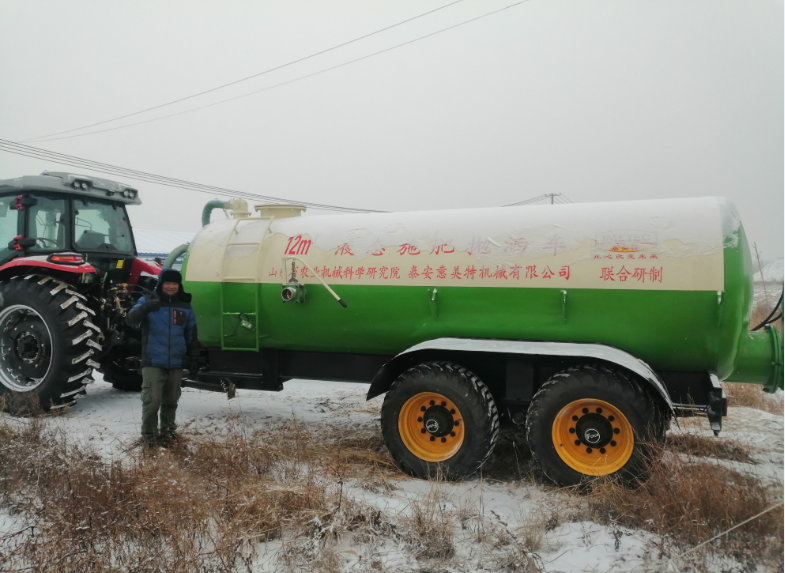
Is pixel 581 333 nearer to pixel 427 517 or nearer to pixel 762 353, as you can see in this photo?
pixel 762 353

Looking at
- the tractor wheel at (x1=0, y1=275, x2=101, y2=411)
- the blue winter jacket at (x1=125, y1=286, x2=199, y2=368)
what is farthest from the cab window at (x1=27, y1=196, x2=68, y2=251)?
the blue winter jacket at (x1=125, y1=286, x2=199, y2=368)

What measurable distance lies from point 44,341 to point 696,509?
7.02 metres

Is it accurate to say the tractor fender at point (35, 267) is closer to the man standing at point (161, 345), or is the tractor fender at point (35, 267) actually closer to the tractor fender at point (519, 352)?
the man standing at point (161, 345)

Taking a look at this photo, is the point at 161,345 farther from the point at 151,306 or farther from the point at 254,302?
the point at 254,302

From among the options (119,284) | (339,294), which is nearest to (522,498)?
(339,294)

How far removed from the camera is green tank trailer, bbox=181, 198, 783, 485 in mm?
4895

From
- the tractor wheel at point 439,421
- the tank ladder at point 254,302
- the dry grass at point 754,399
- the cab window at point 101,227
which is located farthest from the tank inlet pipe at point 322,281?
the dry grass at point 754,399

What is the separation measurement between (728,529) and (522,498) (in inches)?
61.2

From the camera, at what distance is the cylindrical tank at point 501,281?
4980 mm

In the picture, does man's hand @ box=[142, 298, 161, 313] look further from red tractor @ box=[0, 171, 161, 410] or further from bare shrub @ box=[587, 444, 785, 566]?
bare shrub @ box=[587, 444, 785, 566]

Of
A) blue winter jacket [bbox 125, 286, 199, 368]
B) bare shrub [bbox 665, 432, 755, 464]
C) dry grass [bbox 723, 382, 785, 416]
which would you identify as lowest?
bare shrub [bbox 665, 432, 755, 464]

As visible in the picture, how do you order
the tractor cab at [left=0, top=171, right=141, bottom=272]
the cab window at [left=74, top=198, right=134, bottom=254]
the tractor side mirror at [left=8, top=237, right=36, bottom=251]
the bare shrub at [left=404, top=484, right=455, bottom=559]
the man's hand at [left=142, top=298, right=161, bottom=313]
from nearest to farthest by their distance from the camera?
1. the bare shrub at [left=404, top=484, right=455, bottom=559]
2. the man's hand at [left=142, top=298, right=161, bottom=313]
3. the tractor side mirror at [left=8, top=237, right=36, bottom=251]
4. the tractor cab at [left=0, top=171, right=141, bottom=272]
5. the cab window at [left=74, top=198, right=134, bottom=254]

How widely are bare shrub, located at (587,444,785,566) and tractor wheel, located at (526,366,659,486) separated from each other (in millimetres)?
261

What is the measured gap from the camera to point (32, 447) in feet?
17.6
